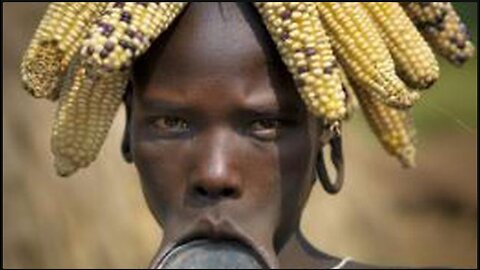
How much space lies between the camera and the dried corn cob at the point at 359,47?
2.49 m

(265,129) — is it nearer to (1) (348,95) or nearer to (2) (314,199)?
(1) (348,95)

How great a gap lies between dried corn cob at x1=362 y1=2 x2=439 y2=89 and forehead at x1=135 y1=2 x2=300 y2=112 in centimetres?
21

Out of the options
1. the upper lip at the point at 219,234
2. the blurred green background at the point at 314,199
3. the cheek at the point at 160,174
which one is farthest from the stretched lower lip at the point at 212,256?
the blurred green background at the point at 314,199

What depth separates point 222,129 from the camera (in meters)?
2.44

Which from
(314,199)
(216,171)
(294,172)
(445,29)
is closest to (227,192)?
(216,171)

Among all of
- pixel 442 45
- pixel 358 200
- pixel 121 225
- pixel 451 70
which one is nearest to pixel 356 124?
pixel 358 200

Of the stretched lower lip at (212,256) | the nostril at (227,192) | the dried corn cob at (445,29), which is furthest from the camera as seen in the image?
the dried corn cob at (445,29)

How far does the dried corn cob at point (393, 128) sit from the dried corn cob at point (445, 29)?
18 cm

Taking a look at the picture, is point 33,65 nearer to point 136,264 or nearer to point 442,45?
point 442,45

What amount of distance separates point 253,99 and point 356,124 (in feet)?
15.0

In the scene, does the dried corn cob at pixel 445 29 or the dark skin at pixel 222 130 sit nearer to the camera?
the dark skin at pixel 222 130

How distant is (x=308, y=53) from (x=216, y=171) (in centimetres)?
24

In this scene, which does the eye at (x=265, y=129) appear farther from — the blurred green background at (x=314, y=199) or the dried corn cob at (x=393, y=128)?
the blurred green background at (x=314, y=199)

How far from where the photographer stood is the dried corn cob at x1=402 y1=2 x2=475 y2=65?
2.65 meters
